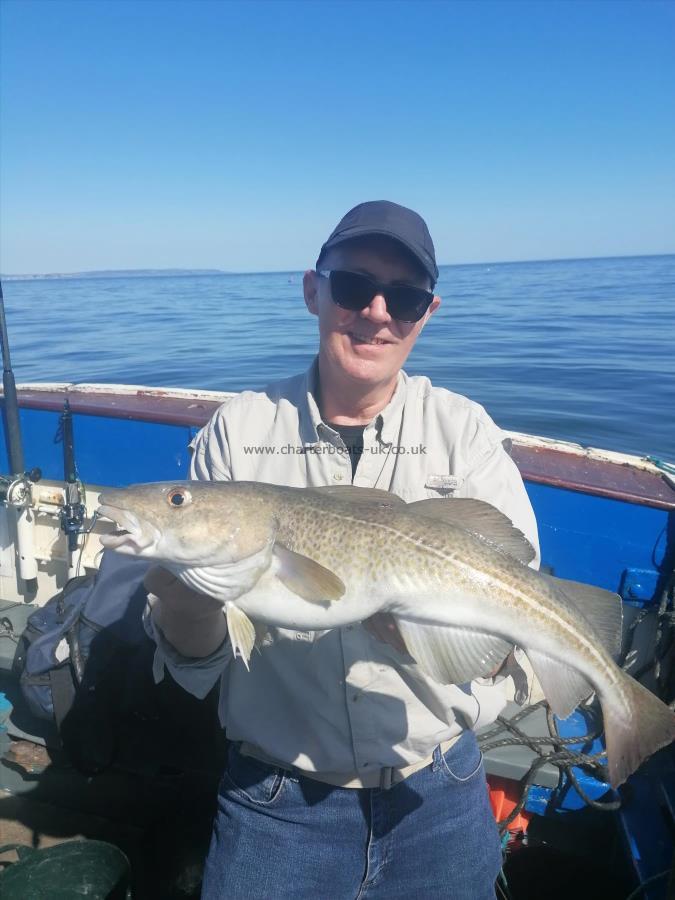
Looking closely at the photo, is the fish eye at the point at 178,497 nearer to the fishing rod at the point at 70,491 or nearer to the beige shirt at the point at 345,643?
the beige shirt at the point at 345,643

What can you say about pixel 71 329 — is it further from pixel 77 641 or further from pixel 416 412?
pixel 416 412

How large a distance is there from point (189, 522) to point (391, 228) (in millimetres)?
1548

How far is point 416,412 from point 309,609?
1.14m

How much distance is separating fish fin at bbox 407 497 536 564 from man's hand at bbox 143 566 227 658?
2.92ft

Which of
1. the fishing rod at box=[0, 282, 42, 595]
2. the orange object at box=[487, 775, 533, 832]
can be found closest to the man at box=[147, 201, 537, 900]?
the orange object at box=[487, 775, 533, 832]

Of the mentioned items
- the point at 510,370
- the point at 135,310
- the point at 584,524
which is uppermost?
the point at 584,524

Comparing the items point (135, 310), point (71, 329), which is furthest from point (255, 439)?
point (135, 310)

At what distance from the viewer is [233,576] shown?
7.29 feet

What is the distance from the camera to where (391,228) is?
2682 millimetres

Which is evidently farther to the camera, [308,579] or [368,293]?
[368,293]

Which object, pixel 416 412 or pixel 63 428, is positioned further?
pixel 63 428

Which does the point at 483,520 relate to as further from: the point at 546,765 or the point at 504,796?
the point at 504,796

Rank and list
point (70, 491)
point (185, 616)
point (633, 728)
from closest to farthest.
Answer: point (633, 728), point (185, 616), point (70, 491)

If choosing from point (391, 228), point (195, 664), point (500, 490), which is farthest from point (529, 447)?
point (195, 664)
